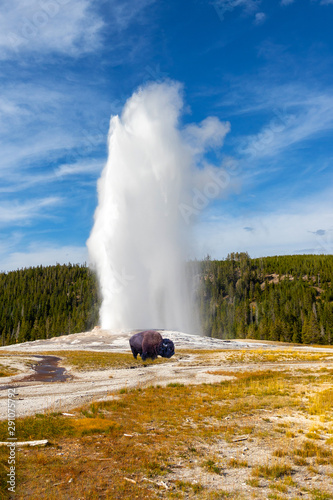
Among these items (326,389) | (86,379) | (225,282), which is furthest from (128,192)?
(225,282)

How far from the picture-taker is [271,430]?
12609 millimetres

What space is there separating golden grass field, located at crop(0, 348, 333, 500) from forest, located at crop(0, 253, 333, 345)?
268 feet

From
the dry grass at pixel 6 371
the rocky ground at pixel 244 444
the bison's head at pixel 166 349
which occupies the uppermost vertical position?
the rocky ground at pixel 244 444

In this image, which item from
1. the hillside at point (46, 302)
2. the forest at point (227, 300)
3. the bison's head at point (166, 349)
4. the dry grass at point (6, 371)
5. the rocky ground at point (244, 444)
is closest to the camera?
the rocky ground at point (244, 444)

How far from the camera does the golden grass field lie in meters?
7.96

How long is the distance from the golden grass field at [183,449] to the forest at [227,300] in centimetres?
8168

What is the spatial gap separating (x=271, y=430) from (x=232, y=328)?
10441 centimetres

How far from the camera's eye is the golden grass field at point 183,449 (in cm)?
796

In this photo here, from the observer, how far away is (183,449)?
35.0 ft

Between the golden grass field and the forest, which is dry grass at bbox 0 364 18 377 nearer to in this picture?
the golden grass field

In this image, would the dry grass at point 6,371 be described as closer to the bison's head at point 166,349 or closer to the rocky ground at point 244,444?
the rocky ground at point 244,444

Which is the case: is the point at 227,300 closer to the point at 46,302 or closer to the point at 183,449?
the point at 46,302

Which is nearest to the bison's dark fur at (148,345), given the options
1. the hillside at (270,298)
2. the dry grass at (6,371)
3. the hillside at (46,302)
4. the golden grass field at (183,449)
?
the dry grass at (6,371)

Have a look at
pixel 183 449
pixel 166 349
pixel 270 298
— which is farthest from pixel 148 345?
pixel 270 298
